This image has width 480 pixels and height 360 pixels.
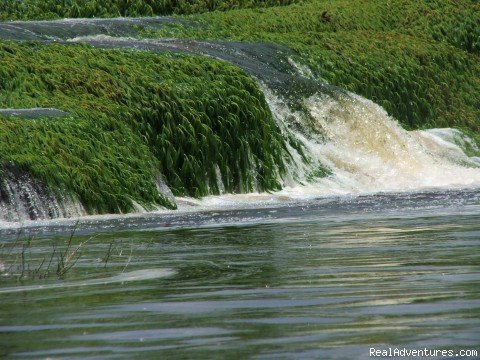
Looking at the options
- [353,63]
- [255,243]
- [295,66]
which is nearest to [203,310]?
[255,243]

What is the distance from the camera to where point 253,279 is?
1085cm

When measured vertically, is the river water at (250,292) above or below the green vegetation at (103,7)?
above

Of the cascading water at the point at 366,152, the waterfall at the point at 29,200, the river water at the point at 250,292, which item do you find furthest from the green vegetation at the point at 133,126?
the river water at the point at 250,292

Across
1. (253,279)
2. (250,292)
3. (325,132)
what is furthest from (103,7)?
(250,292)

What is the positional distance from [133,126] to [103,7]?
21.2 m

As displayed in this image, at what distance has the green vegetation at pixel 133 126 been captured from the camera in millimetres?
21781

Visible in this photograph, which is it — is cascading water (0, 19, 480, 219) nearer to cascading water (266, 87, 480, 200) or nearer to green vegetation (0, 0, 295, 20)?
cascading water (266, 87, 480, 200)

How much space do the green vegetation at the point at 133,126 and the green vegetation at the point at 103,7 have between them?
48.0 ft

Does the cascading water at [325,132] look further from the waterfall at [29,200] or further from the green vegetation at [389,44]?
the waterfall at [29,200]

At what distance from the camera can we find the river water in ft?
25.3

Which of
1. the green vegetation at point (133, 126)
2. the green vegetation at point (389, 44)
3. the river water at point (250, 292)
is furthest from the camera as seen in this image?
the green vegetation at point (389, 44)

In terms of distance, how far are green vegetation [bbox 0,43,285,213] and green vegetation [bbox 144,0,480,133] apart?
9082 millimetres

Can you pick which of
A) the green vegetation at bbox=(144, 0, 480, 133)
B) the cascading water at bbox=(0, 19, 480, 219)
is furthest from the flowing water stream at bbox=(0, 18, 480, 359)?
the green vegetation at bbox=(144, 0, 480, 133)

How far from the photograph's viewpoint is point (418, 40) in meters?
45.2
